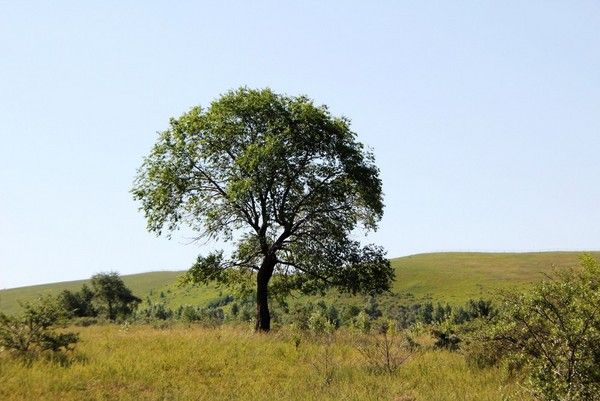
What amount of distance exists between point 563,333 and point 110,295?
3111 inches

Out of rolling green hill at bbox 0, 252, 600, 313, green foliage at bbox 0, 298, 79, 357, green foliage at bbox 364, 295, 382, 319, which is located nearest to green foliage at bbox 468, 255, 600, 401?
green foliage at bbox 0, 298, 79, 357

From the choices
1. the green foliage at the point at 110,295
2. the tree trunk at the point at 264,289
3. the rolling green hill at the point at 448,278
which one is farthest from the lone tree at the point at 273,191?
the rolling green hill at the point at 448,278

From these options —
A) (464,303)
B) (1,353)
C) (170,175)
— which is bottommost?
(464,303)

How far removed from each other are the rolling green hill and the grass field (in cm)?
8982

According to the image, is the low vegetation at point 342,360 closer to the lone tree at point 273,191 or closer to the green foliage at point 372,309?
the lone tree at point 273,191

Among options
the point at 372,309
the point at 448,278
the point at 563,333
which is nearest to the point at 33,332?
the point at 563,333

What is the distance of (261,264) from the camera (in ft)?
97.3

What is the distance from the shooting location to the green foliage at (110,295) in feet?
265

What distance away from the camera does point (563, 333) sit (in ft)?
34.0

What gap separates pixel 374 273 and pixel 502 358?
45.6ft

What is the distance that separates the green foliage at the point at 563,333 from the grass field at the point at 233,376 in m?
1.23

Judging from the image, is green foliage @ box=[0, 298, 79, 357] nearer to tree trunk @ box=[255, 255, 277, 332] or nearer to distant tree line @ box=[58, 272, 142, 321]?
tree trunk @ box=[255, 255, 277, 332]

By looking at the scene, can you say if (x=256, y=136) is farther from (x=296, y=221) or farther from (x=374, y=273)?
(x=374, y=273)

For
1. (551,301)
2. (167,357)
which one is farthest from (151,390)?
(551,301)
